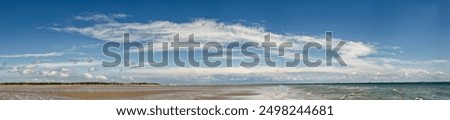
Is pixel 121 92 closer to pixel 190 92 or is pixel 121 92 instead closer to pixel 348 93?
pixel 190 92

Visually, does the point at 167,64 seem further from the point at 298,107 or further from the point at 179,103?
the point at 298,107

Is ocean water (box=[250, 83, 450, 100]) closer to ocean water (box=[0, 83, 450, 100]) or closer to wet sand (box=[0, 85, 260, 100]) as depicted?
ocean water (box=[0, 83, 450, 100])

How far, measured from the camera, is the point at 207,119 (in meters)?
6.03

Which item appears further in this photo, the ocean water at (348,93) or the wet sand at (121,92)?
the ocean water at (348,93)

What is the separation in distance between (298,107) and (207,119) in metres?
0.88

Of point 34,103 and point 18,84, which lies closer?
point 34,103

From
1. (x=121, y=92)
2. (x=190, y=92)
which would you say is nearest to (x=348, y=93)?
(x=190, y=92)

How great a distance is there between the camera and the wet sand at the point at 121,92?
Answer: 6816 mm

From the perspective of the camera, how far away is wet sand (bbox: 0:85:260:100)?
682 cm

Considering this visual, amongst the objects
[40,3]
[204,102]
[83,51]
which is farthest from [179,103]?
[40,3]

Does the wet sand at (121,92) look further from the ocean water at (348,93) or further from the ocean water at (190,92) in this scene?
the ocean water at (348,93)

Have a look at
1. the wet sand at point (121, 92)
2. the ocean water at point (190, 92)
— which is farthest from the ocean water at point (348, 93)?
the wet sand at point (121, 92)

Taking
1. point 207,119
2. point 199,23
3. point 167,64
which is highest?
point 199,23

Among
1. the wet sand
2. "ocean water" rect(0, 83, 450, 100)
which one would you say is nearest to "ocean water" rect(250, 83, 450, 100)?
"ocean water" rect(0, 83, 450, 100)
